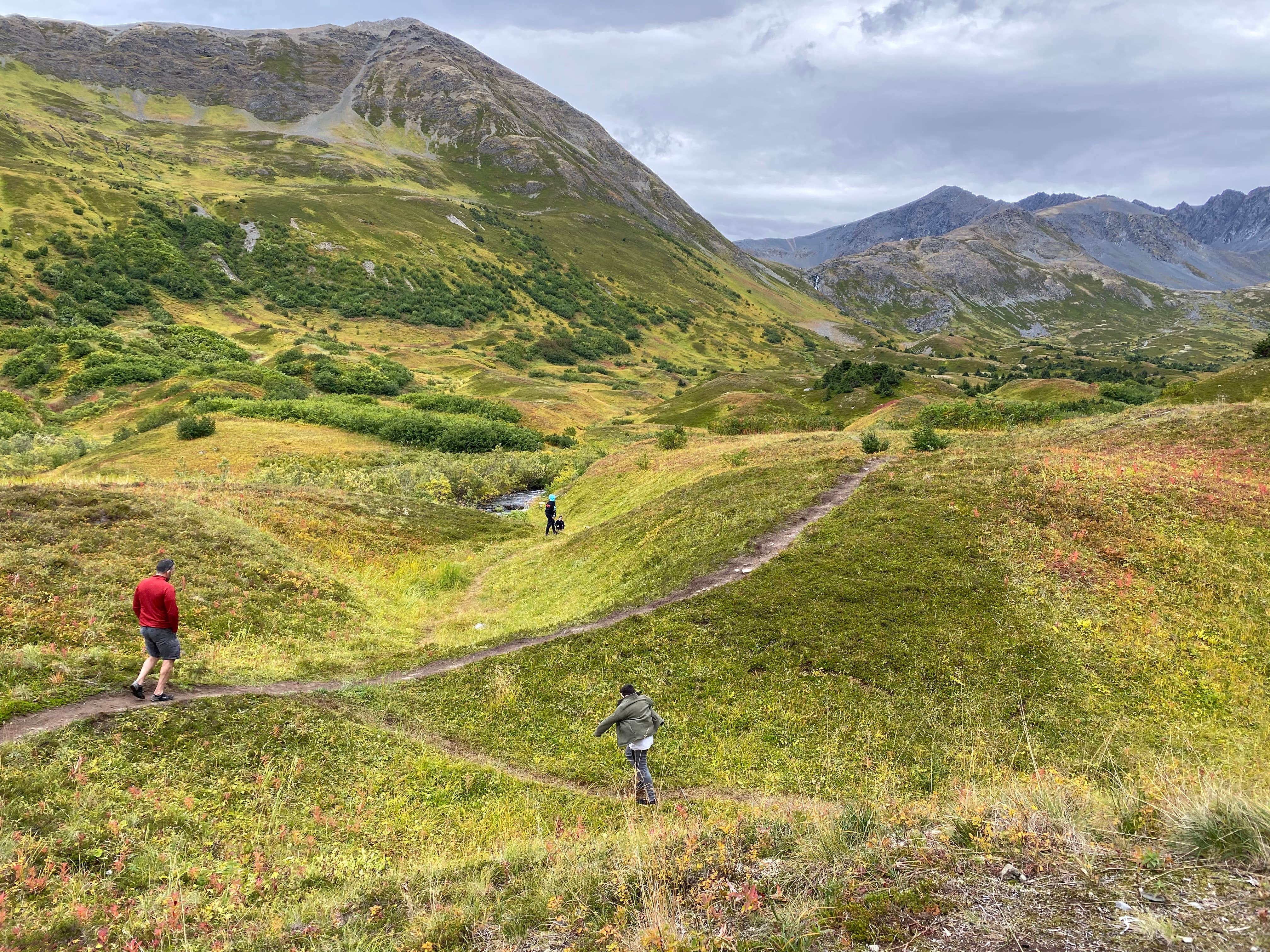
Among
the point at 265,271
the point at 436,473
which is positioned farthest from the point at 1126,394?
the point at 265,271

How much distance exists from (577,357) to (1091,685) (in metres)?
159

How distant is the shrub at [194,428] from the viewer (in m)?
51.1

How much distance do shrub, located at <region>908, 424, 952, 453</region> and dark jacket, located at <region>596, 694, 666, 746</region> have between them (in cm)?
2355

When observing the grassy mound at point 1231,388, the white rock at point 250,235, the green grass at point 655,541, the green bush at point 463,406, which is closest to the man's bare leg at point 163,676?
the green grass at point 655,541

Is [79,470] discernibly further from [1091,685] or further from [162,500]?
[1091,685]

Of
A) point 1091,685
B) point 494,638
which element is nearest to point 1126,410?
point 1091,685

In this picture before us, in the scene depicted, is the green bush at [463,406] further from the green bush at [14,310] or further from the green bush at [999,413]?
the green bush at [14,310]

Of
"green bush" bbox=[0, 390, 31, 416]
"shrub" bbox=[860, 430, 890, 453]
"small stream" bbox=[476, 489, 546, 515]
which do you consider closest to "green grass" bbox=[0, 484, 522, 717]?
"small stream" bbox=[476, 489, 546, 515]

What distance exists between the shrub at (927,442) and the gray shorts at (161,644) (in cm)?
2912

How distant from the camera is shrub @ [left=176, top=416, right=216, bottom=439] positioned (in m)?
51.1

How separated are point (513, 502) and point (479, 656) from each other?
32844mm

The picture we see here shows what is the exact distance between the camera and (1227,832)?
17.4ft

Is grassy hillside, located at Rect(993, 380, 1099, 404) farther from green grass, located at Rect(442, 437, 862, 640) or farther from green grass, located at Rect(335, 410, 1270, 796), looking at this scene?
green grass, located at Rect(335, 410, 1270, 796)

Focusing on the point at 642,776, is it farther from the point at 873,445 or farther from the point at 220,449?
the point at 220,449
